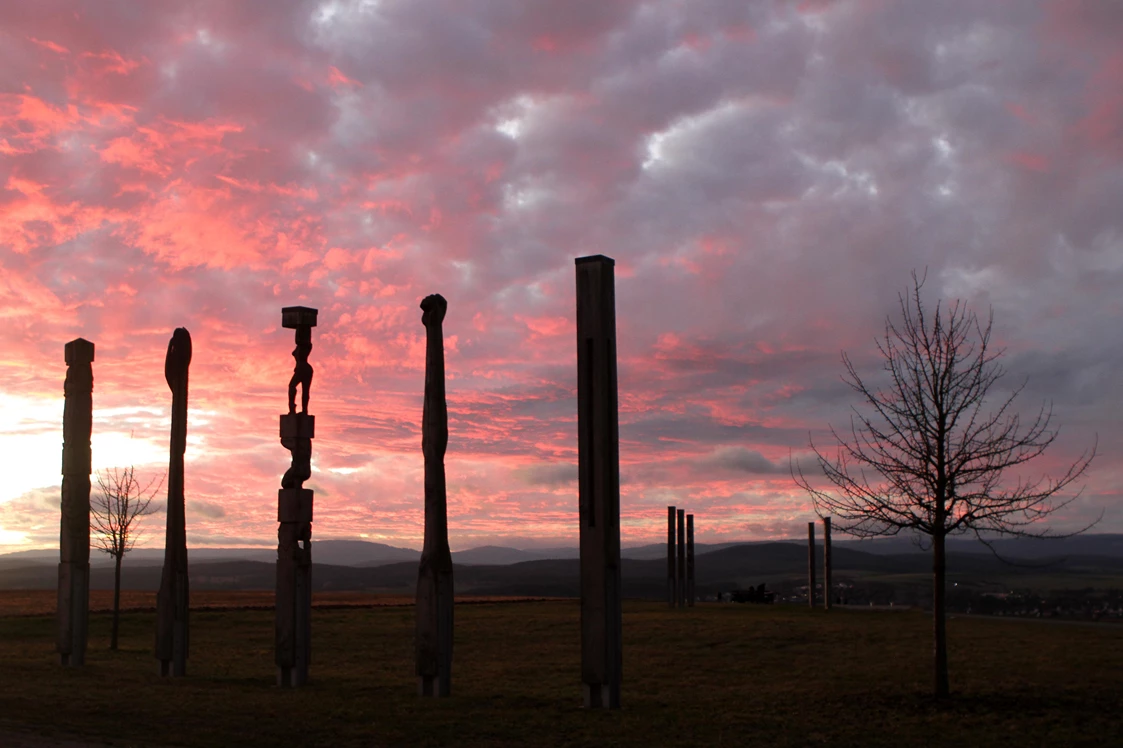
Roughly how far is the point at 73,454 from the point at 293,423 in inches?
267

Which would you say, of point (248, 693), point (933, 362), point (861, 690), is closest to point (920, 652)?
point (861, 690)

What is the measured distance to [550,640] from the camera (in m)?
29.0

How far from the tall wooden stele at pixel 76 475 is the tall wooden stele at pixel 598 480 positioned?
43.9 feet

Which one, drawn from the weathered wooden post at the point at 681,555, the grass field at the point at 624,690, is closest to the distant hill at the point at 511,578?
the weathered wooden post at the point at 681,555

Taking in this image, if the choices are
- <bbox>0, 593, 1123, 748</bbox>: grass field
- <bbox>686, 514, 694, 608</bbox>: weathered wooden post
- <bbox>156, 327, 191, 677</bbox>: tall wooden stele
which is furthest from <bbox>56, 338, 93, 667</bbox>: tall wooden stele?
<bbox>686, 514, 694, 608</bbox>: weathered wooden post

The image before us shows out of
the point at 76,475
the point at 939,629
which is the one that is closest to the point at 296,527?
the point at 76,475

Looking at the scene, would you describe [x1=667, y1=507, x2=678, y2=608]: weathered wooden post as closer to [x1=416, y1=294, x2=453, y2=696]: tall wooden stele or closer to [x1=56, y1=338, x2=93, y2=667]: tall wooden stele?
[x1=56, y1=338, x2=93, y2=667]: tall wooden stele

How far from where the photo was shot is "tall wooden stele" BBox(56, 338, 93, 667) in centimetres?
2339

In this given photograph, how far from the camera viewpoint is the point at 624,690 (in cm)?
1908

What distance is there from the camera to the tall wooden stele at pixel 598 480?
1611 cm

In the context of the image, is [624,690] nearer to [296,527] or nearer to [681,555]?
[296,527]

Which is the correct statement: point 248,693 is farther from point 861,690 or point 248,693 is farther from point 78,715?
point 861,690

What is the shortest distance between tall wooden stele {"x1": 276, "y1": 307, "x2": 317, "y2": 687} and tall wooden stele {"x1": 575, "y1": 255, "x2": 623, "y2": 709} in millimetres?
6487

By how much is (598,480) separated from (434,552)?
367 centimetres
